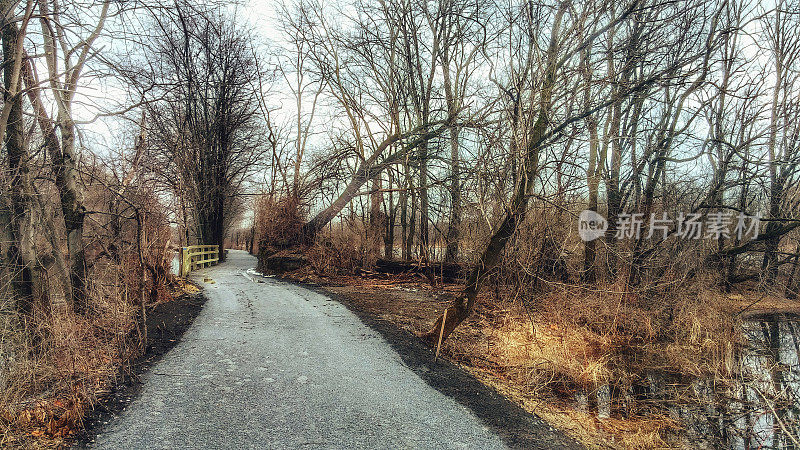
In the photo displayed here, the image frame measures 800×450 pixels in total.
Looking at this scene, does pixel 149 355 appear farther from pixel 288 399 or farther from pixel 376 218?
pixel 376 218

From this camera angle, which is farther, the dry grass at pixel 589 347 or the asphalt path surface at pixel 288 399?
the dry grass at pixel 589 347

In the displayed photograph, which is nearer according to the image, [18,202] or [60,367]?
[60,367]

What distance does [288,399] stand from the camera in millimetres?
4812

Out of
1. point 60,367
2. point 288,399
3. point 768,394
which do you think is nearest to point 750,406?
point 768,394

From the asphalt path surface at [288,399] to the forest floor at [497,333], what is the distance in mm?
1096

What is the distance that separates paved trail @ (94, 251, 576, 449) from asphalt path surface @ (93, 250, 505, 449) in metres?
0.01

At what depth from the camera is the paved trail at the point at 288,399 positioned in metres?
4.03

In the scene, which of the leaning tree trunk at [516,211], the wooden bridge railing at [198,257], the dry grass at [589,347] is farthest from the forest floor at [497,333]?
the wooden bridge railing at [198,257]

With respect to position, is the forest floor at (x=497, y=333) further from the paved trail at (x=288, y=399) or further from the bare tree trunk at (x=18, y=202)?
the bare tree trunk at (x=18, y=202)

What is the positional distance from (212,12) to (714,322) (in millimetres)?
11259

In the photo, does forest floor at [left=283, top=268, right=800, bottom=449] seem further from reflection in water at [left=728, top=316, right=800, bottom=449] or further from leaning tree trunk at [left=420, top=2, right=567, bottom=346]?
reflection in water at [left=728, top=316, right=800, bottom=449]

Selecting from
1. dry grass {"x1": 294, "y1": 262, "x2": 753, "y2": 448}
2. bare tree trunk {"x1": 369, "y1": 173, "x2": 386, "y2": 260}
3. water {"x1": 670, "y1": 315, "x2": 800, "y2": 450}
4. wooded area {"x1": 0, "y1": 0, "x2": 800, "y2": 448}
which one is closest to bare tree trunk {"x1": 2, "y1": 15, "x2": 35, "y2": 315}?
wooded area {"x1": 0, "y1": 0, "x2": 800, "y2": 448}

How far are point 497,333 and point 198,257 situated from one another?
1659 centimetres

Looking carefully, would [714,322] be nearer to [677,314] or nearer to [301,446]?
[677,314]
